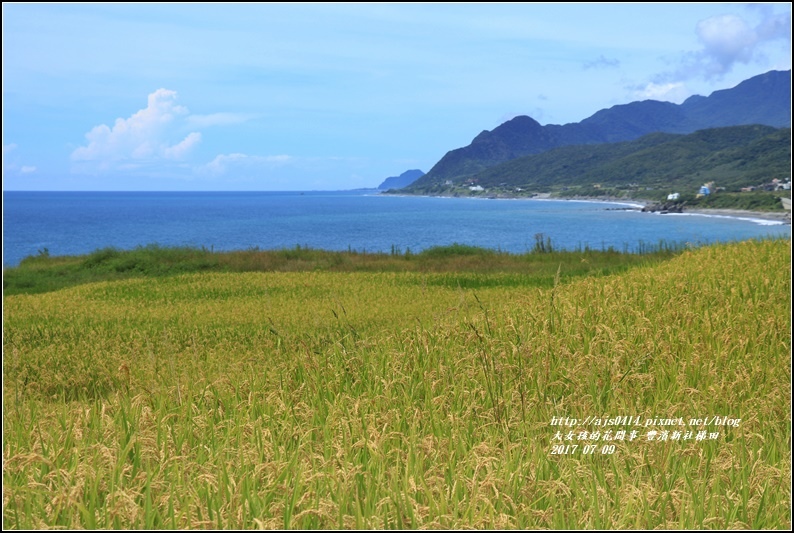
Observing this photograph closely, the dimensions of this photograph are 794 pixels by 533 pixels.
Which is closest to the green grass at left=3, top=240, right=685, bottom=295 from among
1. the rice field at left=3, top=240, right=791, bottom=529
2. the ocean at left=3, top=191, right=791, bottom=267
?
the rice field at left=3, top=240, right=791, bottom=529

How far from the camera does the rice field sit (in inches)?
146

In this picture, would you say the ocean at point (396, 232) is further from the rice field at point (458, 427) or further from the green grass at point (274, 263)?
the rice field at point (458, 427)

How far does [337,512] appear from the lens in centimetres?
360

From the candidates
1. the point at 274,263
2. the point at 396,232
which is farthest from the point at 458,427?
the point at 396,232

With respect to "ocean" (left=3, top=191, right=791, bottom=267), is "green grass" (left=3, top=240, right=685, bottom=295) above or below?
above

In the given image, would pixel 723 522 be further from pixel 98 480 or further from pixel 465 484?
pixel 98 480

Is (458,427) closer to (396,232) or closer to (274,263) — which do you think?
(274,263)

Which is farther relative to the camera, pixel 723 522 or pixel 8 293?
pixel 8 293

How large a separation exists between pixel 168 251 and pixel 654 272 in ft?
72.2

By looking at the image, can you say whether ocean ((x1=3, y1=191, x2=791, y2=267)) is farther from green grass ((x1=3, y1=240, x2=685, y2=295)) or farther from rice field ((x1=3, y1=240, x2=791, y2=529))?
rice field ((x1=3, y1=240, x2=791, y2=529))

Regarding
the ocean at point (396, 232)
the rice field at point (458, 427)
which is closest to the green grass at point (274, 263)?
the rice field at point (458, 427)

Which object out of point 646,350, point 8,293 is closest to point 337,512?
point 646,350

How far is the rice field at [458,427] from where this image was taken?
12.2 feet

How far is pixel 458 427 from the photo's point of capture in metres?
5.34
